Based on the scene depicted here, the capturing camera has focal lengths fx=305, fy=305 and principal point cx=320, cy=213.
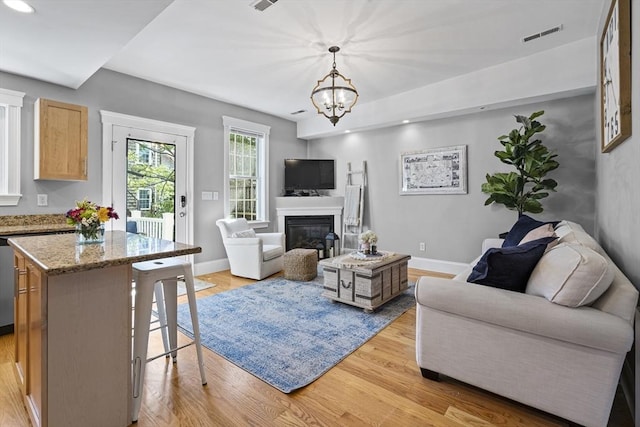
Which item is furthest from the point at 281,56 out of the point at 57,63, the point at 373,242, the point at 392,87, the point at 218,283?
the point at 218,283

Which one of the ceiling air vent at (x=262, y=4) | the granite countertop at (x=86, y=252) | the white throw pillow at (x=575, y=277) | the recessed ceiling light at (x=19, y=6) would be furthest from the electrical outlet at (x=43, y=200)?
the white throw pillow at (x=575, y=277)

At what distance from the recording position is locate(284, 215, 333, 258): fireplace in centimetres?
577

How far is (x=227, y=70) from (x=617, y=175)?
400 cm

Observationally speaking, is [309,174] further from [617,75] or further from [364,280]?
[617,75]

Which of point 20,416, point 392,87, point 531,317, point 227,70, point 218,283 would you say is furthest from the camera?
point 392,87

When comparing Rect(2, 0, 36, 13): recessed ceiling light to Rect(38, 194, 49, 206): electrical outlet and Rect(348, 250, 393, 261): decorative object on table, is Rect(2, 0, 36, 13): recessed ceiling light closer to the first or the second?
Rect(38, 194, 49, 206): electrical outlet

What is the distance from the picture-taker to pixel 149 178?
4.13m

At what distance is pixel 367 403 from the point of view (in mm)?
1760

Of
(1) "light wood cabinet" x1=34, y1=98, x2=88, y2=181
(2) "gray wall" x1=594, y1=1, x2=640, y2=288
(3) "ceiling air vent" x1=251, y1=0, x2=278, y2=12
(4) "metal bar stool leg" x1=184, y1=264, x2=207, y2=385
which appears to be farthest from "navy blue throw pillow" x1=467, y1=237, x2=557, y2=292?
(1) "light wood cabinet" x1=34, y1=98, x2=88, y2=181

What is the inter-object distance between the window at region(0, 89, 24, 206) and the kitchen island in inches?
78.1

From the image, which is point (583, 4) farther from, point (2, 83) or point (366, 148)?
point (2, 83)

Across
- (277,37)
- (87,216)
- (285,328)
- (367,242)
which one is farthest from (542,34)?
(87,216)

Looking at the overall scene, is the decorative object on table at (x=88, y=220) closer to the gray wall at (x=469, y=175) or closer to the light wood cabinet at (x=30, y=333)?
the light wood cabinet at (x=30, y=333)

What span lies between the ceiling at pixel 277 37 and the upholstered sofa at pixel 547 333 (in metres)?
2.27
